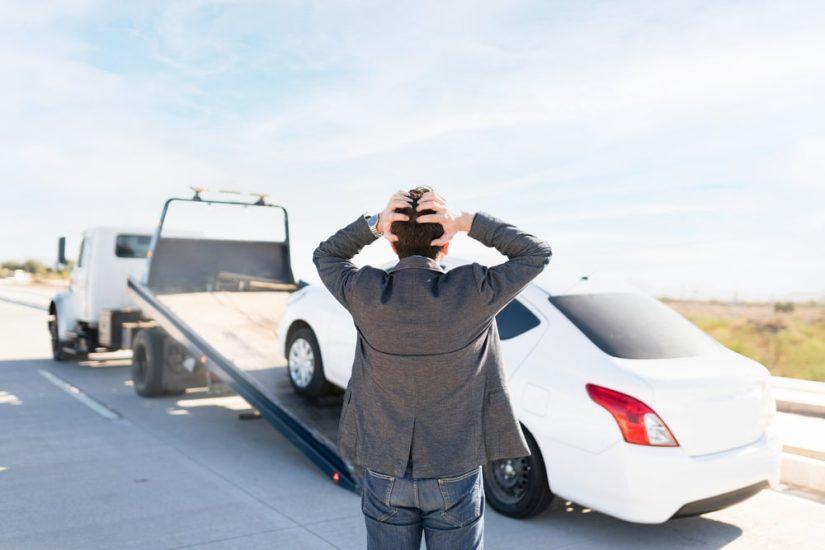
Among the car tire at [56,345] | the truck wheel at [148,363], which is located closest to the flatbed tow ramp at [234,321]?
the truck wheel at [148,363]

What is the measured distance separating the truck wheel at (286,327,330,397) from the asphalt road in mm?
678

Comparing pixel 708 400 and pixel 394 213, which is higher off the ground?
pixel 394 213

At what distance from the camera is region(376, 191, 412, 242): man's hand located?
2.38 metres

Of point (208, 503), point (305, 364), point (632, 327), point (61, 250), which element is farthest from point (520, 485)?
point (61, 250)

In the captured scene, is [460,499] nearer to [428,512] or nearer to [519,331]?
[428,512]

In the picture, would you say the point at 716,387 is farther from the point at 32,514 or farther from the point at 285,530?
the point at 32,514

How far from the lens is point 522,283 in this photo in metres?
2.37

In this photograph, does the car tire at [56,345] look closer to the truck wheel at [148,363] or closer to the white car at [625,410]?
the truck wheel at [148,363]

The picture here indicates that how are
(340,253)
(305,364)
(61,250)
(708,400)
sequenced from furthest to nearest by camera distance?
(61,250), (305,364), (708,400), (340,253)

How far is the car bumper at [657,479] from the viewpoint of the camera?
4.47 metres

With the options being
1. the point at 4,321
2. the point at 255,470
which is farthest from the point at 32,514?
the point at 4,321

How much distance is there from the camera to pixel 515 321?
5.44 m

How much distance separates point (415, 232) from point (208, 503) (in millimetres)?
4027

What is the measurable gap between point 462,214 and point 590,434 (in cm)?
265
